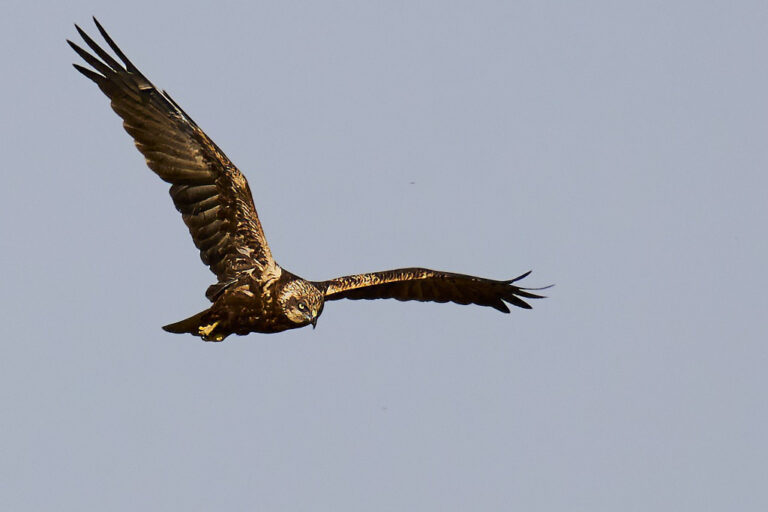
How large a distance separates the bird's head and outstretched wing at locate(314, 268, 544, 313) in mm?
597

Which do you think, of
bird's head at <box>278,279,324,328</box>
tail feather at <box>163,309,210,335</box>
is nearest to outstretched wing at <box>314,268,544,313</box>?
bird's head at <box>278,279,324,328</box>

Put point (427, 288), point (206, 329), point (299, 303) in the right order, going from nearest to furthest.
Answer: point (299, 303)
point (206, 329)
point (427, 288)

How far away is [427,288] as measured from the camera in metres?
19.3

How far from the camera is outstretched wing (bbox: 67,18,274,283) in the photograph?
16578 mm

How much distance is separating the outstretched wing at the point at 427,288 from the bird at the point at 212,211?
29.6 inches

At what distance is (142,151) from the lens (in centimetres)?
1666

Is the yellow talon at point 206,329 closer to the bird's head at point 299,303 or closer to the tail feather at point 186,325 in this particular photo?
the tail feather at point 186,325

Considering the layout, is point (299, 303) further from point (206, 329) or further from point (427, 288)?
point (427, 288)

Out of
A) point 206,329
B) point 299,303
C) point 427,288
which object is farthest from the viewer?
point 427,288

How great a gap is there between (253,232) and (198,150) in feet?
3.93

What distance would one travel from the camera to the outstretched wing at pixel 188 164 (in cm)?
1658

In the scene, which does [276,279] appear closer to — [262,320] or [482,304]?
[262,320]

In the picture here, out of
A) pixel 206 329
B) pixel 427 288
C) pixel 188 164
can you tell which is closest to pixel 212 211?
pixel 188 164

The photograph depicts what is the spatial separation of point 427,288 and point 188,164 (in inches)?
167
